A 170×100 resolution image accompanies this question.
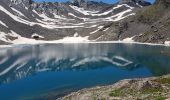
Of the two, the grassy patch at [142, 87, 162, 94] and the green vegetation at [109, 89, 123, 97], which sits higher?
the grassy patch at [142, 87, 162, 94]

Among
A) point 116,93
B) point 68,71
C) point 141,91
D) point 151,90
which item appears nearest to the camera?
point 151,90

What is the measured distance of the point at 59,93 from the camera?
7881 centimetres

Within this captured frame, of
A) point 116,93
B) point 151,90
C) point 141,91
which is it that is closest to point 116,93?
point 116,93

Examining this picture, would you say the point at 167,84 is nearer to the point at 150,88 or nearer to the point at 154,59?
the point at 150,88

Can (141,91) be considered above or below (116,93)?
above

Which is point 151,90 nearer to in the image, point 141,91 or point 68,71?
point 141,91

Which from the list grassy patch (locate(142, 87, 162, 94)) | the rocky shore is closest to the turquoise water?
the rocky shore

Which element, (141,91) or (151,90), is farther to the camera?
(141,91)

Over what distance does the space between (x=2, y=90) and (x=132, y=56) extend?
75117 mm

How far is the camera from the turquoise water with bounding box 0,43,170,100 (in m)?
85.9

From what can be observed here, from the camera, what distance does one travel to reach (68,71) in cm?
12188

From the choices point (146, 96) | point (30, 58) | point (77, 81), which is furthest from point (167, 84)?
point (30, 58)

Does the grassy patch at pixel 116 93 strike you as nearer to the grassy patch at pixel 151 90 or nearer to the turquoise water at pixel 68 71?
the grassy patch at pixel 151 90

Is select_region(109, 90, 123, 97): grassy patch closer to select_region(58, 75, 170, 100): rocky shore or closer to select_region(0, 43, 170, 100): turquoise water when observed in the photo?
select_region(58, 75, 170, 100): rocky shore
